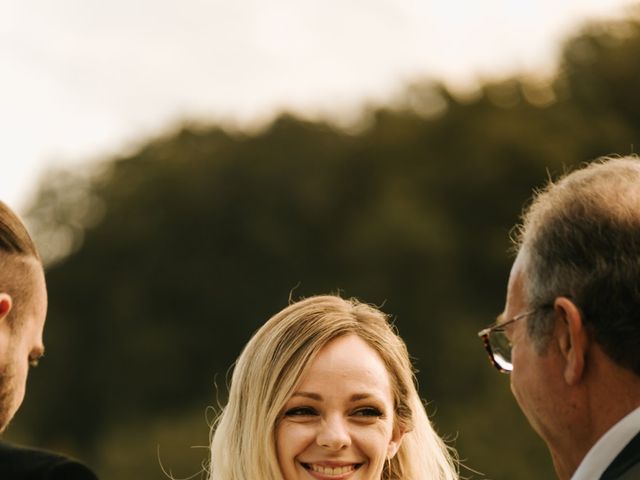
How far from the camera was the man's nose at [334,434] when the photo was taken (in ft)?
16.6

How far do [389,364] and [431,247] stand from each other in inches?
1328

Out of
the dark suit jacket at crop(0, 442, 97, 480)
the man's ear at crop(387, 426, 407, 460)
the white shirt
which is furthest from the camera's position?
the man's ear at crop(387, 426, 407, 460)

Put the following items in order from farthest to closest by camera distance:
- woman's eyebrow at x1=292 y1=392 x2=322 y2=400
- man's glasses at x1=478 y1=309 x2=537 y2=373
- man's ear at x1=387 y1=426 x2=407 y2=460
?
man's ear at x1=387 y1=426 x2=407 y2=460, woman's eyebrow at x1=292 y1=392 x2=322 y2=400, man's glasses at x1=478 y1=309 x2=537 y2=373

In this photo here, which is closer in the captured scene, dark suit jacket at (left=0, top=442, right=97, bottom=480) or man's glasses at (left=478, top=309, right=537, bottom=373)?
man's glasses at (left=478, top=309, right=537, bottom=373)

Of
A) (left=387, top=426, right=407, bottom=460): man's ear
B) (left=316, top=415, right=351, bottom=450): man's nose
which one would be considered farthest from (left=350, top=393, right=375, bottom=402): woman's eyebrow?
(left=387, top=426, right=407, bottom=460): man's ear

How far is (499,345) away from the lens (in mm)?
3955

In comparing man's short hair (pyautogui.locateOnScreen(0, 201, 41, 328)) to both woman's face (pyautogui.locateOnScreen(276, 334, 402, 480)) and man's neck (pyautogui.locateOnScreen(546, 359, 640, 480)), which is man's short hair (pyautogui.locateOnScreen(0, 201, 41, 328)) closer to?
woman's face (pyautogui.locateOnScreen(276, 334, 402, 480))

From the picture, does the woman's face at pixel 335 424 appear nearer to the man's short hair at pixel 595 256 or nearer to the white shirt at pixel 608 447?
the man's short hair at pixel 595 256

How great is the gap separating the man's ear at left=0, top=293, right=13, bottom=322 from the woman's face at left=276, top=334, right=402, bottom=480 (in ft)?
4.63

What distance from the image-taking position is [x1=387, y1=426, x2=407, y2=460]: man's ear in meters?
5.44

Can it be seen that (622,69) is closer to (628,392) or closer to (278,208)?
(278,208)

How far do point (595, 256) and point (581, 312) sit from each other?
6.4 inches

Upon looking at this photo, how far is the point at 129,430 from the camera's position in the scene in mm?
40688

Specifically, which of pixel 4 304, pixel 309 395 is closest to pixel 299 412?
pixel 309 395
